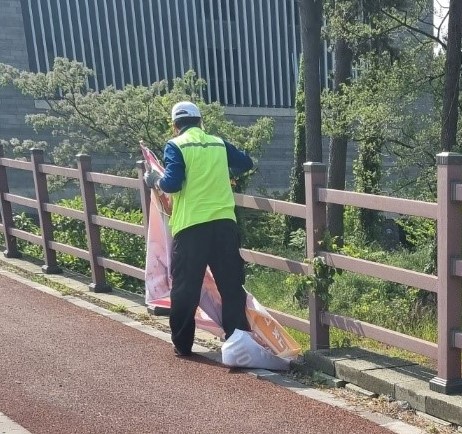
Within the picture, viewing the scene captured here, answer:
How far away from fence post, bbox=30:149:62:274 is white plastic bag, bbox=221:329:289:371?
3838 millimetres

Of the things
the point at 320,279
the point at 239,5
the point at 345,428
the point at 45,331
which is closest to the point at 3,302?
the point at 45,331

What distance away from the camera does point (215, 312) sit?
5.00 m

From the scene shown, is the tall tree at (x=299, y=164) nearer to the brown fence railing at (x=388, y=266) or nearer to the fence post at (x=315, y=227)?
the brown fence railing at (x=388, y=266)

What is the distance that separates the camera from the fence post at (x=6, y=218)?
8664mm

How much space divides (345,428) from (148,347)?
1.97 m

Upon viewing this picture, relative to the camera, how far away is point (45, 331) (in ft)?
18.4

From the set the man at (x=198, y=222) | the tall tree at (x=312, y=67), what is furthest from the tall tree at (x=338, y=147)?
the man at (x=198, y=222)

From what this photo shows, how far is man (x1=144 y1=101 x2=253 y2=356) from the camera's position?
4645mm

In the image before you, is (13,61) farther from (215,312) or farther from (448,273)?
(448,273)

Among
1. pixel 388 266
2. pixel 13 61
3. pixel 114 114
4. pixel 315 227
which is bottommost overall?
pixel 388 266

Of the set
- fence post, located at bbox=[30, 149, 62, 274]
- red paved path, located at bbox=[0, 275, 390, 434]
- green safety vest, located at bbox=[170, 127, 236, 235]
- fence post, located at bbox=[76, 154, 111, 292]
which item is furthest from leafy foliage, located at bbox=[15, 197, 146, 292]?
green safety vest, located at bbox=[170, 127, 236, 235]

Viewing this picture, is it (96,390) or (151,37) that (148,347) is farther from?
(151,37)

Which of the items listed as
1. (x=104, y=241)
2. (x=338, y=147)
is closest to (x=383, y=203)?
(x=104, y=241)

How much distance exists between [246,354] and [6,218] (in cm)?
530
